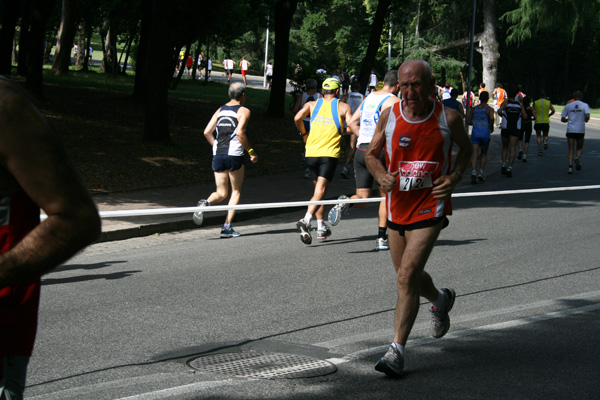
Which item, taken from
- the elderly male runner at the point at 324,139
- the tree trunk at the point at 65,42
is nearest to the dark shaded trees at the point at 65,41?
the tree trunk at the point at 65,42

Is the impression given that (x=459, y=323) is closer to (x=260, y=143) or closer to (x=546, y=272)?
(x=546, y=272)

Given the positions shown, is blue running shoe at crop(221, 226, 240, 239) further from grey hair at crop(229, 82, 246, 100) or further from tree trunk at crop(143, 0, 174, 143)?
tree trunk at crop(143, 0, 174, 143)

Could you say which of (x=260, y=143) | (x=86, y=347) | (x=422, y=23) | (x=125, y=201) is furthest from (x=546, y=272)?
(x=422, y=23)

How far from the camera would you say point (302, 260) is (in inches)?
375

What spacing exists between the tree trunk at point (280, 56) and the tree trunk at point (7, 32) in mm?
7997

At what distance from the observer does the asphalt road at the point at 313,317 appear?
5.11 metres

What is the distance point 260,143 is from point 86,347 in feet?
54.7

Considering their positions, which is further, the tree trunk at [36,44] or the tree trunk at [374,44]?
the tree trunk at [374,44]

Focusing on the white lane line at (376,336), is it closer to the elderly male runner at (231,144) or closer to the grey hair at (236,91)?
the elderly male runner at (231,144)

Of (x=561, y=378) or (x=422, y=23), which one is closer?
(x=561, y=378)

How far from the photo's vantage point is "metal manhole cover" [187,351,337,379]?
5.28 m

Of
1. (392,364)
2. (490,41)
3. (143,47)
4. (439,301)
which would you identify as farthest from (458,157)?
(490,41)

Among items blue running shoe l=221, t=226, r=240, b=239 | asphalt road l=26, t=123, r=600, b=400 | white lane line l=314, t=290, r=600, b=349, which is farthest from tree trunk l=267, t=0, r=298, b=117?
white lane line l=314, t=290, r=600, b=349

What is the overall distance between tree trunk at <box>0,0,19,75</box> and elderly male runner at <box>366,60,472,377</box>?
2063cm
